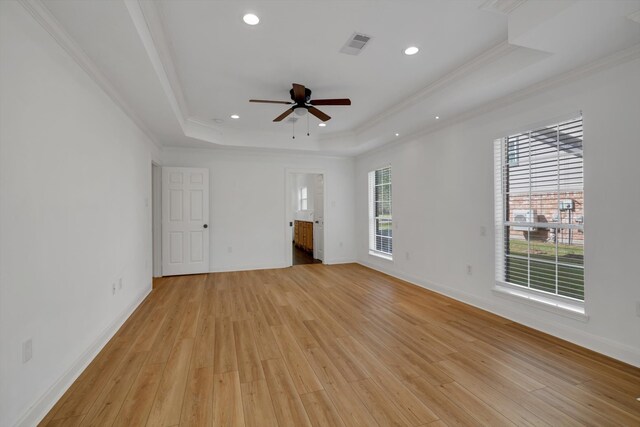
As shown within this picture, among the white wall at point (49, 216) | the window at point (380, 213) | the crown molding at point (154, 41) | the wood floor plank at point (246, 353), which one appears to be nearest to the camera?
the white wall at point (49, 216)

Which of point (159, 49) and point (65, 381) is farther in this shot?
point (159, 49)

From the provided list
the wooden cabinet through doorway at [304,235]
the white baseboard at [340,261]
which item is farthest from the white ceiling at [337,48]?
the wooden cabinet through doorway at [304,235]

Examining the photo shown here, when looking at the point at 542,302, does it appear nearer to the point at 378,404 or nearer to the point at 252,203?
the point at 378,404

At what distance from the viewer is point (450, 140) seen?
423 cm

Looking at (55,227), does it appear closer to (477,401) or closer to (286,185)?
(477,401)

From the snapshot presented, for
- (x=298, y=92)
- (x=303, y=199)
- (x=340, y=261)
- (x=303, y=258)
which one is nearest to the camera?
(x=298, y=92)

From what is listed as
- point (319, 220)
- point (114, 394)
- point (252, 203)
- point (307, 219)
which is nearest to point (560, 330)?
point (114, 394)

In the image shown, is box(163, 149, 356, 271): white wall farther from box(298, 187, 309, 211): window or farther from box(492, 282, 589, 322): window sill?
box(492, 282, 589, 322): window sill

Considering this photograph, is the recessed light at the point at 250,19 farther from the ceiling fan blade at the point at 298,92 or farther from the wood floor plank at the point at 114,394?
the wood floor plank at the point at 114,394

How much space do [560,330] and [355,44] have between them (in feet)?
11.4

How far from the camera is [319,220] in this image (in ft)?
23.8

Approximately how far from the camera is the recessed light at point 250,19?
91.8 inches

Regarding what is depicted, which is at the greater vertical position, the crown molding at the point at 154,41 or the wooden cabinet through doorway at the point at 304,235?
the crown molding at the point at 154,41

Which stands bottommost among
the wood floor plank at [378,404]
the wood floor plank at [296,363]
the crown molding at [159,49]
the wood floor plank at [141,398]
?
the wood floor plank at [141,398]
